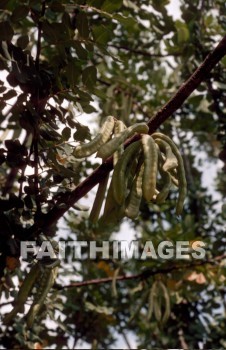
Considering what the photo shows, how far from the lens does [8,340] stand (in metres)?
2.19

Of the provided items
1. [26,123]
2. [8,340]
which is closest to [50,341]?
[8,340]

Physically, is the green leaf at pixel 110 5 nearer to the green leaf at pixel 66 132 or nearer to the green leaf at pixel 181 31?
the green leaf at pixel 66 132

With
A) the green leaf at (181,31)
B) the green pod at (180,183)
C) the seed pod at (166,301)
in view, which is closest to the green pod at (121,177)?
the green pod at (180,183)

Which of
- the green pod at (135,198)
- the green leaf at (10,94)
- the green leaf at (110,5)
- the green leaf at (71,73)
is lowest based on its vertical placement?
the green pod at (135,198)

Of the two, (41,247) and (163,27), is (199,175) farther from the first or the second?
(41,247)

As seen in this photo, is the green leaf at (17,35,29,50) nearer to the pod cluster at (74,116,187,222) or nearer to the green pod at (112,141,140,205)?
the pod cluster at (74,116,187,222)

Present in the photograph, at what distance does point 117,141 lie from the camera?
1093 mm

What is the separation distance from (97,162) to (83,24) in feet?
5.00

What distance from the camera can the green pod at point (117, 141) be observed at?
1.08 meters

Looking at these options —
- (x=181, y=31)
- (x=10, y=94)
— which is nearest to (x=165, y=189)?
(x=10, y=94)

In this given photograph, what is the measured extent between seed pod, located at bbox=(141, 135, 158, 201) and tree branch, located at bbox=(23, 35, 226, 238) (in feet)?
0.22

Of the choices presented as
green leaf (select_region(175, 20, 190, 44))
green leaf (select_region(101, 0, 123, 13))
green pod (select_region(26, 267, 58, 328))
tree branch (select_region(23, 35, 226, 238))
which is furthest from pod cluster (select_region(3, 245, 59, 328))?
green leaf (select_region(175, 20, 190, 44))

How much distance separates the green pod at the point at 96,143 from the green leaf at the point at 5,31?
0.35m

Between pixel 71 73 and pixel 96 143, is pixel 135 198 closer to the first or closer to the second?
pixel 96 143
